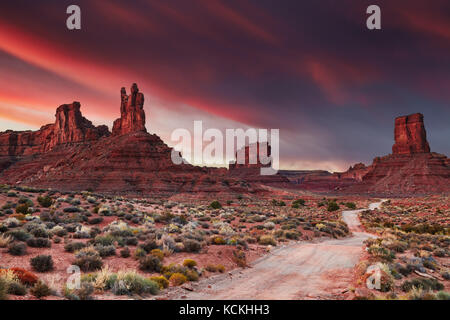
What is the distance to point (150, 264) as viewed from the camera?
11859 mm

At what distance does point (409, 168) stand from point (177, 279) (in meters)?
158

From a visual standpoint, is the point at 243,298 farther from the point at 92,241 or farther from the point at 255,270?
the point at 92,241

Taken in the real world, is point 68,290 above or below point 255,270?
above

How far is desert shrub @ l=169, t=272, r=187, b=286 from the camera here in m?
10.5

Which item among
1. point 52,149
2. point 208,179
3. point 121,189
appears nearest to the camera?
point 121,189

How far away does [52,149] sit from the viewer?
147 meters

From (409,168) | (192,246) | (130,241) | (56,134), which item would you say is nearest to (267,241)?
(192,246)

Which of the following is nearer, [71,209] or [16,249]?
[16,249]

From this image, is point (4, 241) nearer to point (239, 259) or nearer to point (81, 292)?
point (81, 292)

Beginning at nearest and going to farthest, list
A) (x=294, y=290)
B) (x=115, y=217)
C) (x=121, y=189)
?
(x=294, y=290)
(x=115, y=217)
(x=121, y=189)

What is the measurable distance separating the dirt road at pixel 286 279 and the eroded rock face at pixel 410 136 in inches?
6598

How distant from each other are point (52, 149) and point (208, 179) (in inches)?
3935

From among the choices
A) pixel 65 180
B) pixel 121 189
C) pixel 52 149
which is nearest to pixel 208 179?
pixel 121 189
